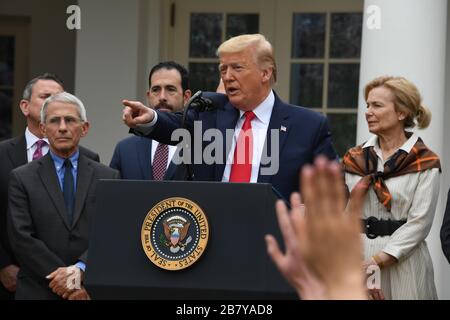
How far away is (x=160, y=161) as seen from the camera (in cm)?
568

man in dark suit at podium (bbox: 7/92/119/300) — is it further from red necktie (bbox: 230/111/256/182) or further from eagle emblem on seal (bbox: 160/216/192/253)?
eagle emblem on seal (bbox: 160/216/192/253)

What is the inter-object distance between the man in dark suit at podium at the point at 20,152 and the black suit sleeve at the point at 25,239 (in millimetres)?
679

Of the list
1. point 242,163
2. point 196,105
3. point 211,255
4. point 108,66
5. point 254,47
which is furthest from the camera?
point 108,66

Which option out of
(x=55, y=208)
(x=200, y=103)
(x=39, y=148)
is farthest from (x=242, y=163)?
(x=39, y=148)

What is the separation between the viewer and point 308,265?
72.2 inches

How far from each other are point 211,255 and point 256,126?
1029 millimetres

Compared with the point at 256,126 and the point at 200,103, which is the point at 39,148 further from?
the point at 200,103

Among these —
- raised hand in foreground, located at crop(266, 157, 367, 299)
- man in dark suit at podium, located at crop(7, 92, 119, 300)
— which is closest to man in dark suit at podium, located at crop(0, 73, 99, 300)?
man in dark suit at podium, located at crop(7, 92, 119, 300)

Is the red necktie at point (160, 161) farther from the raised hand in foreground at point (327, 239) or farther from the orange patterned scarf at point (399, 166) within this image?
the raised hand in foreground at point (327, 239)

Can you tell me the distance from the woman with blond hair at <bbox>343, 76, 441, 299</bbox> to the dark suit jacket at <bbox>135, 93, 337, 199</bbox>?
82 centimetres

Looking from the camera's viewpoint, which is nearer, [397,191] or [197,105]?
[197,105]

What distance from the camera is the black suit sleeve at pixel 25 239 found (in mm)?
4941

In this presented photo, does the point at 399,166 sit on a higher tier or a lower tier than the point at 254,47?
lower

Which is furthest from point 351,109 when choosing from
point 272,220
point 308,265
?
point 308,265
